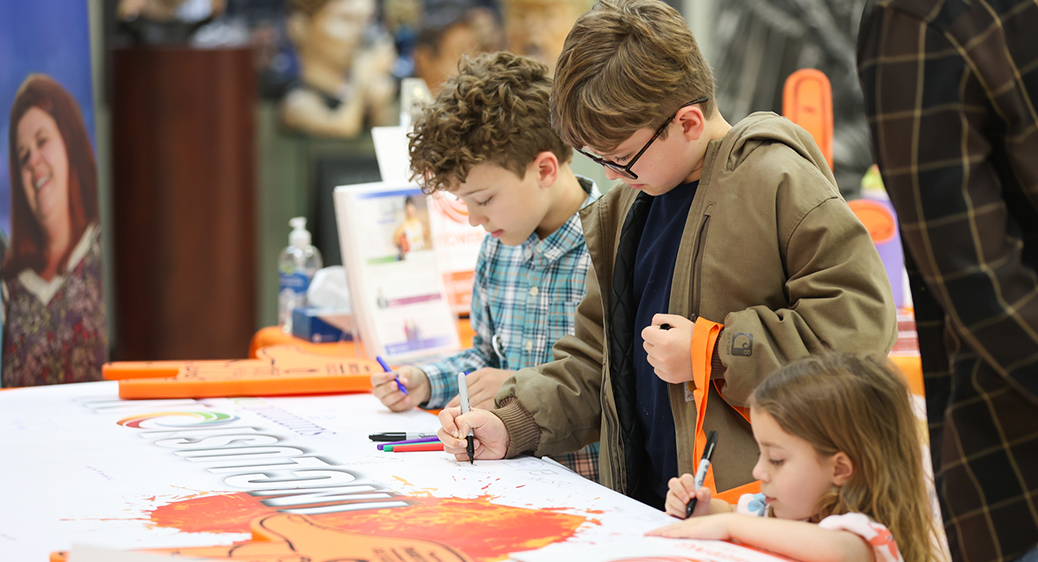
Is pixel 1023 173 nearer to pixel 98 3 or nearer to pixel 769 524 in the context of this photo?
pixel 769 524

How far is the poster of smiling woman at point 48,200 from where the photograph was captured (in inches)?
94.6

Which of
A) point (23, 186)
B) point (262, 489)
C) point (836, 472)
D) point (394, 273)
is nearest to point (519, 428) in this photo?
point (262, 489)

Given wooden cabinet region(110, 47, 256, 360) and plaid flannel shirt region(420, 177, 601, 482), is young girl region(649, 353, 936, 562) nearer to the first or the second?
plaid flannel shirt region(420, 177, 601, 482)

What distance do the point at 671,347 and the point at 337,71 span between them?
3617 mm

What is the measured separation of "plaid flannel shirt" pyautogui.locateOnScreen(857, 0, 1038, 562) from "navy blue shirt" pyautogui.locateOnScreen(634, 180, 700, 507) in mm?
477

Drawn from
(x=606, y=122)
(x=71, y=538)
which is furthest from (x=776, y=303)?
(x=71, y=538)

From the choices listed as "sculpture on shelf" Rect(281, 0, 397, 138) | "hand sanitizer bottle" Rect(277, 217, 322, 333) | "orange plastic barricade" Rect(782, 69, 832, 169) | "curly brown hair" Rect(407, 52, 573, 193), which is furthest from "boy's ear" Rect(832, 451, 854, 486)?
"sculpture on shelf" Rect(281, 0, 397, 138)

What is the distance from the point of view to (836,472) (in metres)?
1.02

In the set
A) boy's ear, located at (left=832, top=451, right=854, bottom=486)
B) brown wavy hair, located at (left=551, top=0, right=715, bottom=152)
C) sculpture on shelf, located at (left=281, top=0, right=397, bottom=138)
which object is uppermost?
sculpture on shelf, located at (left=281, top=0, right=397, bottom=138)

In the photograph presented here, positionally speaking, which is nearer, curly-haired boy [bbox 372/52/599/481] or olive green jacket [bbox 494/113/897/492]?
olive green jacket [bbox 494/113/897/492]

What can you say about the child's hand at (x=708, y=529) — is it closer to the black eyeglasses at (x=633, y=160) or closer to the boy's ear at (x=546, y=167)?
the black eyeglasses at (x=633, y=160)

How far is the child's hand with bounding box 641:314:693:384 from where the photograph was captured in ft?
4.09

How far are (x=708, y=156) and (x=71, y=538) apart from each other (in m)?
0.95

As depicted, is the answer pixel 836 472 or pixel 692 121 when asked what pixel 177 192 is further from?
pixel 836 472
